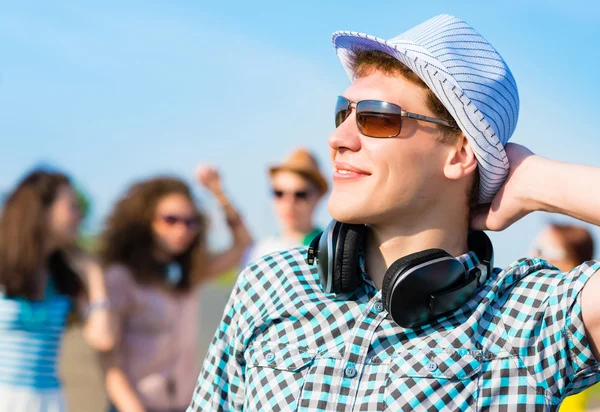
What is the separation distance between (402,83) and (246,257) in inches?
191

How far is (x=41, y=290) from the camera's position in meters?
5.73

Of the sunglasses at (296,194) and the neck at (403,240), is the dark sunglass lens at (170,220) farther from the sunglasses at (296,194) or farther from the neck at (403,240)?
the neck at (403,240)

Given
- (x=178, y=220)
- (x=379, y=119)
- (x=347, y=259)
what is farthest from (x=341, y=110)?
(x=178, y=220)

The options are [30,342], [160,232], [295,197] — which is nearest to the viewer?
[30,342]

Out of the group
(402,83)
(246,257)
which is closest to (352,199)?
(402,83)

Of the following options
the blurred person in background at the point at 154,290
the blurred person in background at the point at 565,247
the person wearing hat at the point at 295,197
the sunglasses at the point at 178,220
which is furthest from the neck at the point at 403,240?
the sunglasses at the point at 178,220

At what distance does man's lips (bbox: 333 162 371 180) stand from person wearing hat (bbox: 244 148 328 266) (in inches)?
170

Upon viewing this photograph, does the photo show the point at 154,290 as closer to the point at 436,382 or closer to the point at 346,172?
the point at 346,172

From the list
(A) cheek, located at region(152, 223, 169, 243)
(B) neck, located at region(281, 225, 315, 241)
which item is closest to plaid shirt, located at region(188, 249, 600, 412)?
(A) cheek, located at region(152, 223, 169, 243)

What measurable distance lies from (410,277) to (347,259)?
24cm

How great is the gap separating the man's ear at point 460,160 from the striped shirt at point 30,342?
3.88 meters

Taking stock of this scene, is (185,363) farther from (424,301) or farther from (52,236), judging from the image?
(424,301)

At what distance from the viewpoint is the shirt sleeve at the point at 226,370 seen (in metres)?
2.59

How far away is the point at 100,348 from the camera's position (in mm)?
6078
